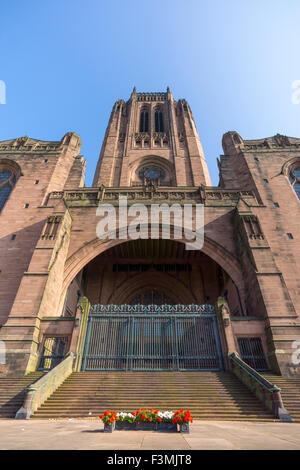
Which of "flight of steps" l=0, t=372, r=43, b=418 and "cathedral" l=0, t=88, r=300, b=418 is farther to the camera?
"cathedral" l=0, t=88, r=300, b=418

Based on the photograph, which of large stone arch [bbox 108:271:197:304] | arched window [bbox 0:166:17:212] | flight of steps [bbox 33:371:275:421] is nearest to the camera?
flight of steps [bbox 33:371:275:421]

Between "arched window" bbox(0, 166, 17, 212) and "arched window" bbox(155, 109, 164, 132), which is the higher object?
"arched window" bbox(155, 109, 164, 132)

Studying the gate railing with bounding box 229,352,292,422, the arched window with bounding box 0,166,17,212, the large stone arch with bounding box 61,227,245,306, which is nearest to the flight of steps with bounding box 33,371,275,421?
the gate railing with bounding box 229,352,292,422

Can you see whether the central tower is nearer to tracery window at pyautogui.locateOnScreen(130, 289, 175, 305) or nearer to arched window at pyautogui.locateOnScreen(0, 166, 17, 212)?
arched window at pyautogui.locateOnScreen(0, 166, 17, 212)

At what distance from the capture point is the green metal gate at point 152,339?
35.5 ft

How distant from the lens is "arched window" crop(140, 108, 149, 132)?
32781 millimetres

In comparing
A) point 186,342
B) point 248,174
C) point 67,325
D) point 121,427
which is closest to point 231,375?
point 186,342

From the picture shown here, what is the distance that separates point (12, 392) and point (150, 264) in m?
13.7

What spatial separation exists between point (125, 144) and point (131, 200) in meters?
14.3

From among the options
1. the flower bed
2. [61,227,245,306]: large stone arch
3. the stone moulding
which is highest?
the stone moulding

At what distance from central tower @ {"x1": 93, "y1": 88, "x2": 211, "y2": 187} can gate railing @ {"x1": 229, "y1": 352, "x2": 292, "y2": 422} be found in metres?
17.2

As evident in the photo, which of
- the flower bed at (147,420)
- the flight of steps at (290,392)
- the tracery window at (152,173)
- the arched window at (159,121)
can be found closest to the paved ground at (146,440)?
the flower bed at (147,420)

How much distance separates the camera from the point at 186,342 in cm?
1152
